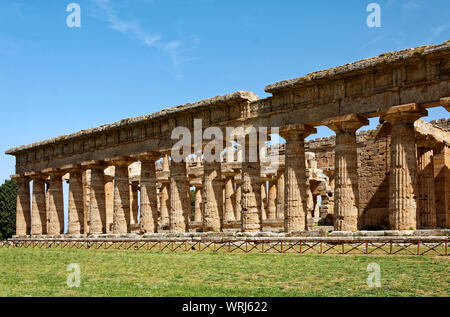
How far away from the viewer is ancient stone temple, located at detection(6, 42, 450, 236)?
23672 millimetres

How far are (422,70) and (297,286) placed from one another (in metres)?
14.0

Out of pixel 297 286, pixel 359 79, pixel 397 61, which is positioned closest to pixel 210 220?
pixel 359 79

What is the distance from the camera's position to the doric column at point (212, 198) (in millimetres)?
31141

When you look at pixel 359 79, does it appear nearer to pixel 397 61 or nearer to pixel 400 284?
pixel 397 61

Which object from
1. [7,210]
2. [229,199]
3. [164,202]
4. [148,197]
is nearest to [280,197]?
[229,199]

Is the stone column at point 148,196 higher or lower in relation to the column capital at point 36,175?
lower

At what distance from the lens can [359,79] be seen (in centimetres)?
2517

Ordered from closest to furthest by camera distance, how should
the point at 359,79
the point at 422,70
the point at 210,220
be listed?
the point at 422,70
the point at 359,79
the point at 210,220

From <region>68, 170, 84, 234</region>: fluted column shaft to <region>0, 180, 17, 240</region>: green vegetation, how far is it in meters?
24.0

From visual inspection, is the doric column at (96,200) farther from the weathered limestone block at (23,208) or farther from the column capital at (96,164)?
the weathered limestone block at (23,208)

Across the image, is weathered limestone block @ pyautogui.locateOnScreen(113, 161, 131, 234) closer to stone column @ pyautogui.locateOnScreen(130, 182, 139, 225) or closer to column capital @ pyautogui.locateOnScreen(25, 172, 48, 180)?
column capital @ pyautogui.locateOnScreen(25, 172, 48, 180)

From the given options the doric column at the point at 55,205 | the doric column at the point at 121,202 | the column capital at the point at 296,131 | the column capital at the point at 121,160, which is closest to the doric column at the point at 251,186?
the column capital at the point at 296,131

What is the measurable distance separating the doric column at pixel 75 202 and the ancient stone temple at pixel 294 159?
0.08 meters

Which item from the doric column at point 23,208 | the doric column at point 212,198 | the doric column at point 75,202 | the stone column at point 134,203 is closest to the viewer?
the doric column at point 212,198
